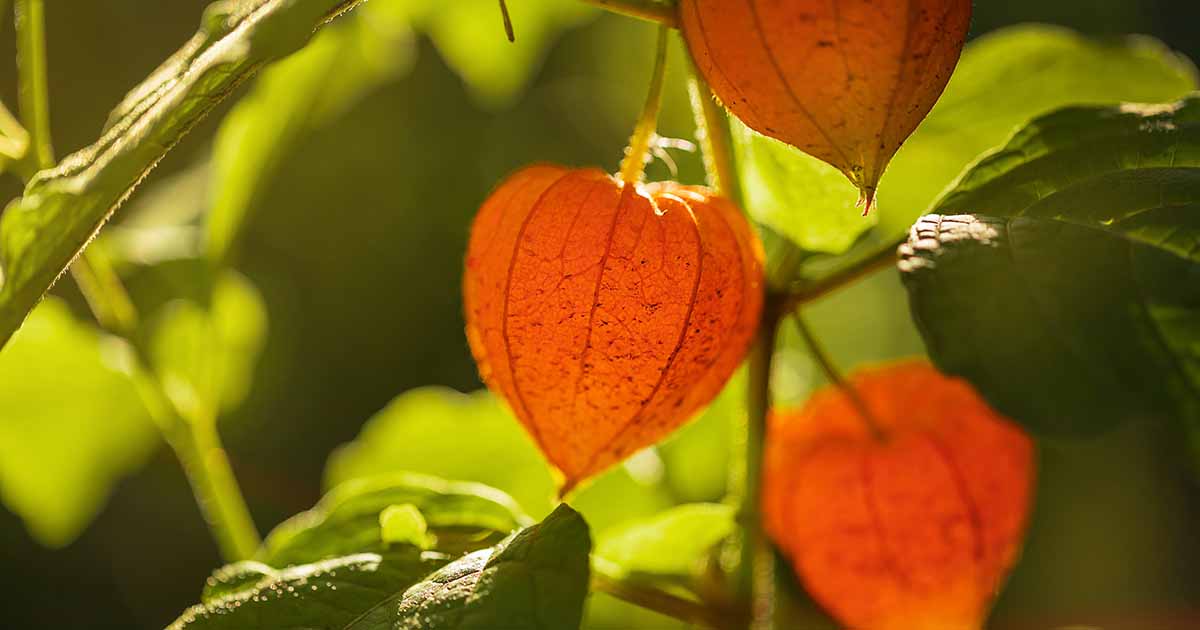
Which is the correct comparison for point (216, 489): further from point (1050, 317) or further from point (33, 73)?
point (1050, 317)

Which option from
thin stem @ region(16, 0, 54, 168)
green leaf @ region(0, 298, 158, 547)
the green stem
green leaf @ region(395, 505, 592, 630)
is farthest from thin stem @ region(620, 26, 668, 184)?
green leaf @ region(0, 298, 158, 547)

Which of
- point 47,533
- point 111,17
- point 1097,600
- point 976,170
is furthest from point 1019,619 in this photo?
point 111,17

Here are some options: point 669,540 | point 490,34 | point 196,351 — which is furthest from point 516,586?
point 490,34

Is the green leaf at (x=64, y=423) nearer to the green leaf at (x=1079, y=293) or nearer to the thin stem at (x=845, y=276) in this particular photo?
the thin stem at (x=845, y=276)

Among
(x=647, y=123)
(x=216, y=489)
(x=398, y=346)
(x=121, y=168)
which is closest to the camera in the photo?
(x=121, y=168)

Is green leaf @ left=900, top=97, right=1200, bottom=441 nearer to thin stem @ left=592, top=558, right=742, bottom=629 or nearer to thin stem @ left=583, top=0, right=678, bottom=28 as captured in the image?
thin stem @ left=583, top=0, right=678, bottom=28

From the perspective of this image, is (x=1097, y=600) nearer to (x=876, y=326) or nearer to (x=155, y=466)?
(x=876, y=326)
